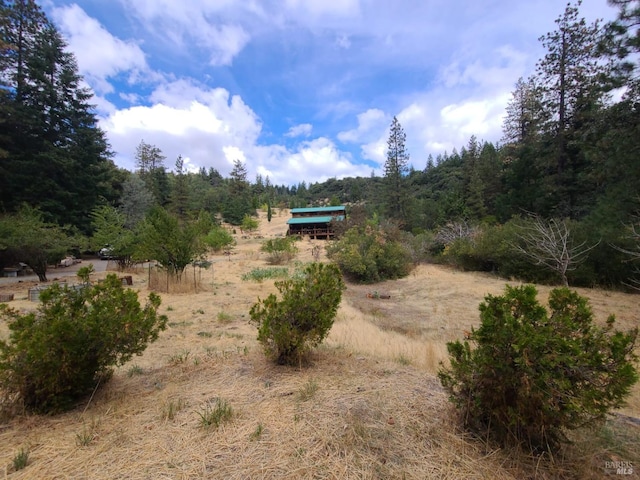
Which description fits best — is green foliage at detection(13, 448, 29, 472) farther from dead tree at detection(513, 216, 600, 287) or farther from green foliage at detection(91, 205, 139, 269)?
green foliage at detection(91, 205, 139, 269)

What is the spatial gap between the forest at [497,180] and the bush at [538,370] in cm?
818

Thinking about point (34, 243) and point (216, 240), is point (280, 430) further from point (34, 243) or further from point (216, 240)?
point (216, 240)

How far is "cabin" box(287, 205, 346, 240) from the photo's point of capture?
38.1m

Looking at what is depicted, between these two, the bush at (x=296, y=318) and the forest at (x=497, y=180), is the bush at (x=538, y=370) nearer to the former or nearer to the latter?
the bush at (x=296, y=318)

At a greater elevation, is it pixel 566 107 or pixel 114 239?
pixel 566 107

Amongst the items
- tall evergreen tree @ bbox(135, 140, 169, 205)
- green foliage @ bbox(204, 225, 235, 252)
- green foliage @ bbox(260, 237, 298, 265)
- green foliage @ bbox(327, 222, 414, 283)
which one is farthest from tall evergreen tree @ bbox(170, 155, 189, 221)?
green foliage @ bbox(327, 222, 414, 283)

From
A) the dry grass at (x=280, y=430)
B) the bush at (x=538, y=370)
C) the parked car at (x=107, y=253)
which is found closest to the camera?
the bush at (x=538, y=370)

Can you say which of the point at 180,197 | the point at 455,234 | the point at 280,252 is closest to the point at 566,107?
the point at 455,234

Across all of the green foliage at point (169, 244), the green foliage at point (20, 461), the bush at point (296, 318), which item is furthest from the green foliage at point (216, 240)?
the green foliage at point (20, 461)

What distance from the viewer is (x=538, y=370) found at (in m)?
1.75

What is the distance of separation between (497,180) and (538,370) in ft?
126

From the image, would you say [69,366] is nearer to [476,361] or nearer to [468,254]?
[476,361]

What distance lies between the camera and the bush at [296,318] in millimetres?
3348

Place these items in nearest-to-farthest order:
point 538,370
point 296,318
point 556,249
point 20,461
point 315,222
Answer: point 538,370
point 20,461
point 296,318
point 556,249
point 315,222
